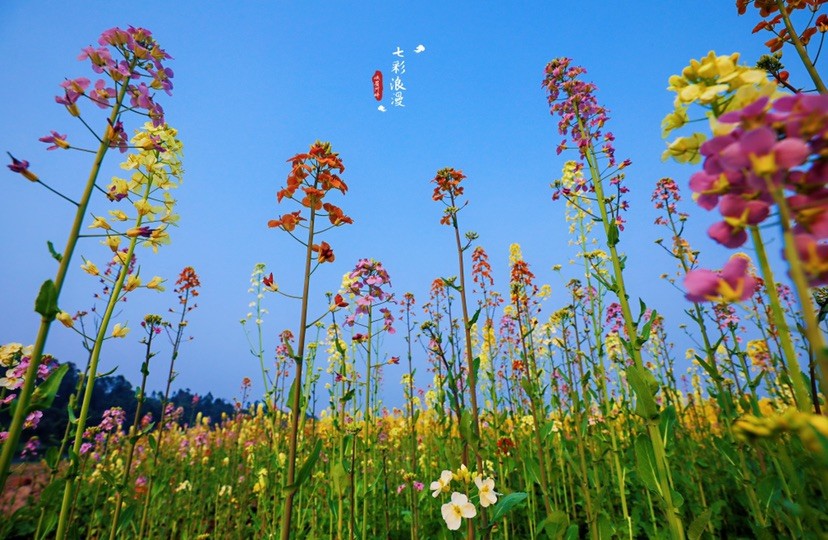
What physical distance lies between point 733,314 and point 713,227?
5.64 m

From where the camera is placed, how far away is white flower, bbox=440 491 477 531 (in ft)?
7.43

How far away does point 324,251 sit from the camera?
2.37 m

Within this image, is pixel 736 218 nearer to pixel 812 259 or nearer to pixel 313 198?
pixel 812 259

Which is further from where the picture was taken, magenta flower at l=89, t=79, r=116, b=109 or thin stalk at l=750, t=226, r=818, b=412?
magenta flower at l=89, t=79, r=116, b=109

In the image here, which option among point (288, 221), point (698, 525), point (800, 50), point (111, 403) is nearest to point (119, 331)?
point (288, 221)

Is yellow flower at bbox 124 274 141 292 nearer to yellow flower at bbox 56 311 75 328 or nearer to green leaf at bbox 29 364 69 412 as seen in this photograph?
yellow flower at bbox 56 311 75 328

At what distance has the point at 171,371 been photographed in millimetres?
4258

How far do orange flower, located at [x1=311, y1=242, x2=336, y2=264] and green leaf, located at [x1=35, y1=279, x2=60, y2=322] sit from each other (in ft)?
3.99

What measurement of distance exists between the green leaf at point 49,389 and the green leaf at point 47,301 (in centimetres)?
38

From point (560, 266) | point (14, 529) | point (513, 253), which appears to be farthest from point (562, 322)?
point (14, 529)

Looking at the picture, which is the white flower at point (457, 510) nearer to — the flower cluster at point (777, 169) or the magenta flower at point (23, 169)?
the flower cluster at point (777, 169)

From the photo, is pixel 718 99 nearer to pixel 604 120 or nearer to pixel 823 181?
pixel 823 181

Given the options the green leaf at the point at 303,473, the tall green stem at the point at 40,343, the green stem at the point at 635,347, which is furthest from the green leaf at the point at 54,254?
the green stem at the point at 635,347

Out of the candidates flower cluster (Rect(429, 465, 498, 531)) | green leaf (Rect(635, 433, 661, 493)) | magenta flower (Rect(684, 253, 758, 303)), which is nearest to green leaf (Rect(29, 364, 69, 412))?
flower cluster (Rect(429, 465, 498, 531))
